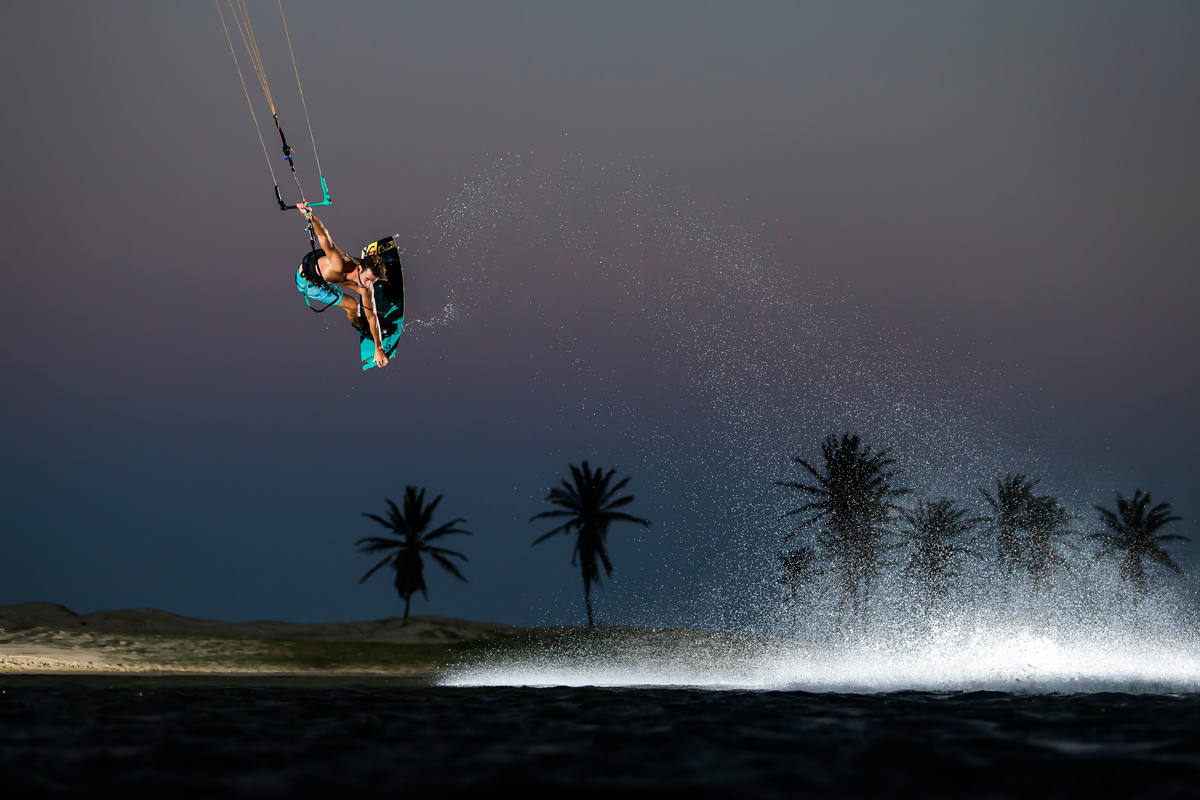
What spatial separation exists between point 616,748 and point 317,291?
14.2 m

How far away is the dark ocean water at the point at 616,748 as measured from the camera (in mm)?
7785

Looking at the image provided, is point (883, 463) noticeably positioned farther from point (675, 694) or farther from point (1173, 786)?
point (1173, 786)

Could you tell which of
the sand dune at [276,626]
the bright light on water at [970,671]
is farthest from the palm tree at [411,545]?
the bright light on water at [970,671]

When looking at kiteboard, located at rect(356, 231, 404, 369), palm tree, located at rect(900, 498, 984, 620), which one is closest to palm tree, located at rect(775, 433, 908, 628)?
palm tree, located at rect(900, 498, 984, 620)

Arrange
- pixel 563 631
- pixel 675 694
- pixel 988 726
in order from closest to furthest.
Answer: pixel 988 726 < pixel 675 694 < pixel 563 631

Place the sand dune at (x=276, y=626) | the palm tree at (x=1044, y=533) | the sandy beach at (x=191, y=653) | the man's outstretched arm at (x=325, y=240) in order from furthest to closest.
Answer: the sand dune at (x=276, y=626) → the palm tree at (x=1044, y=533) → the sandy beach at (x=191, y=653) → the man's outstretched arm at (x=325, y=240)

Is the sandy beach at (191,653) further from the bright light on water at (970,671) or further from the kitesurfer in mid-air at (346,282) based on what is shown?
the kitesurfer in mid-air at (346,282)

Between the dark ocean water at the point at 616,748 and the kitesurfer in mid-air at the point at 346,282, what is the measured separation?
9284 millimetres

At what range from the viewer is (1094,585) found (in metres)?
69.5

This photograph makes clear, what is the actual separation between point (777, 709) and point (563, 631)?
55792 millimetres

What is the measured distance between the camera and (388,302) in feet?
71.6

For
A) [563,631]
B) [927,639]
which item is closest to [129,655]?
[563,631]

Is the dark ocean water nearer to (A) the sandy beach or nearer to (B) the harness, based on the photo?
(B) the harness

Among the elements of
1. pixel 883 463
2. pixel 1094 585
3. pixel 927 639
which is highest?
pixel 883 463
